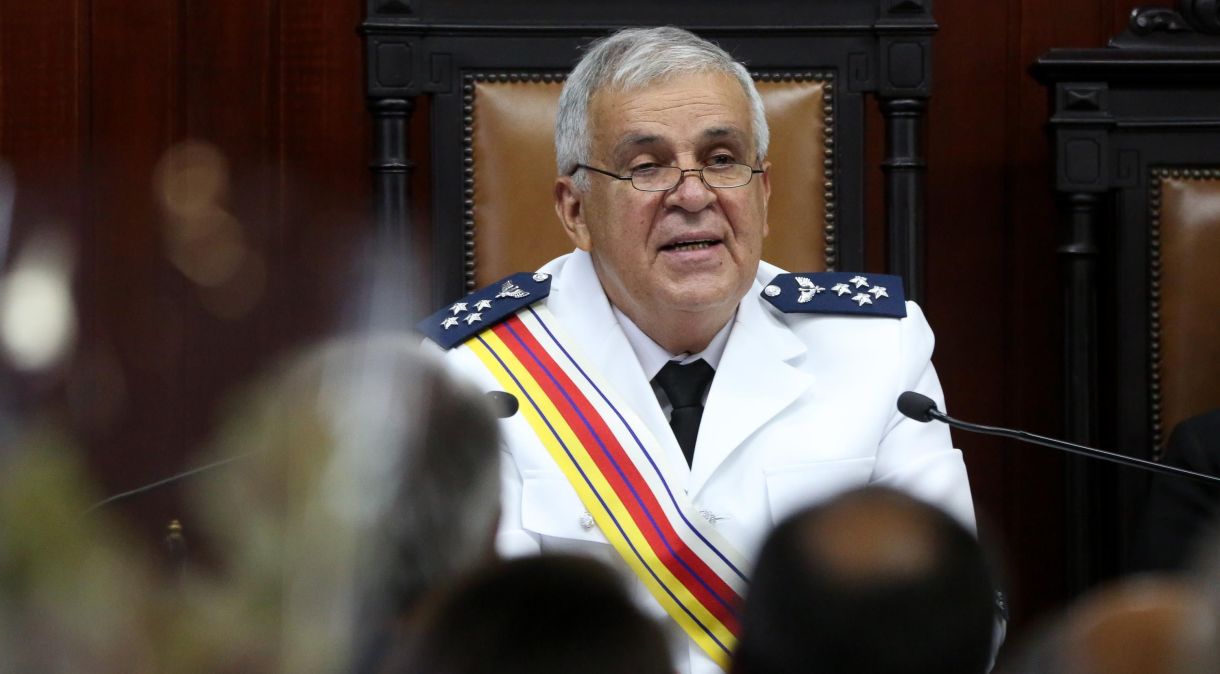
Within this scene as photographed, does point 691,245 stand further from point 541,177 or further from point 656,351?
point 541,177

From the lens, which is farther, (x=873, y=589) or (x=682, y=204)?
(x=682, y=204)

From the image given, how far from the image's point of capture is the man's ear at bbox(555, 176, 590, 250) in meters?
1.78

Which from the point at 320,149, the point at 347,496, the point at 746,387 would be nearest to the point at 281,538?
the point at 347,496

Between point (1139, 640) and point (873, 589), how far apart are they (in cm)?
6

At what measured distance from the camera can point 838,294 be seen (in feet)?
5.68

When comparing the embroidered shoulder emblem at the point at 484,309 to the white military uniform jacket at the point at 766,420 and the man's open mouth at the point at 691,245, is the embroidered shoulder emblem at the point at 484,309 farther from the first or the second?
the man's open mouth at the point at 691,245

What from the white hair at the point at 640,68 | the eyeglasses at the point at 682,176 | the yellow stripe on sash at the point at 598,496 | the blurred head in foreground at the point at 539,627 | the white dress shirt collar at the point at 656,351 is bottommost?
the yellow stripe on sash at the point at 598,496

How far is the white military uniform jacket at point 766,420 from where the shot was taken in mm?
1524

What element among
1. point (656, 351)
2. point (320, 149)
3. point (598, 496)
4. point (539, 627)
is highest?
point (320, 149)

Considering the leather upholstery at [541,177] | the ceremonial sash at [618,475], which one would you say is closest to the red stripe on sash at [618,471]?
the ceremonial sash at [618,475]

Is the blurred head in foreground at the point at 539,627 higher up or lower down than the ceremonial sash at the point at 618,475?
higher up

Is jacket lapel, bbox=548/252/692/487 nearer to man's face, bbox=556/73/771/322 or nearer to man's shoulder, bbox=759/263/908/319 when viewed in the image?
man's face, bbox=556/73/771/322

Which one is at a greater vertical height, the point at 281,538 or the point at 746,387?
the point at 281,538

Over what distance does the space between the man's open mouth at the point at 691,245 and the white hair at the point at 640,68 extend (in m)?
0.13
